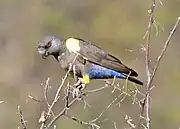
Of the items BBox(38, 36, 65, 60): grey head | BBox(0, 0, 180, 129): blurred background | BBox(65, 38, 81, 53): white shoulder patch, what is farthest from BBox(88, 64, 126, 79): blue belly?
BBox(0, 0, 180, 129): blurred background

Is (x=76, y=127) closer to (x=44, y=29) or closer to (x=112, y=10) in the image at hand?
(x=44, y=29)

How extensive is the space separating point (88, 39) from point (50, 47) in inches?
203

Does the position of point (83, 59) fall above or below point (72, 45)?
below

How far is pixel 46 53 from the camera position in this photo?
5.07m

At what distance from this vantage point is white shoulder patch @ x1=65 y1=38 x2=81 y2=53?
17.2 ft

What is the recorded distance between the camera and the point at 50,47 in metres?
5.09

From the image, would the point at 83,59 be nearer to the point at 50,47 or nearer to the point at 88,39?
the point at 50,47

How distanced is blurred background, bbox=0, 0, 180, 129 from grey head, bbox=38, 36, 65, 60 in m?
3.06

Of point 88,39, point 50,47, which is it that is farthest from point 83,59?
point 88,39

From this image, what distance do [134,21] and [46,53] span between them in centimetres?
583

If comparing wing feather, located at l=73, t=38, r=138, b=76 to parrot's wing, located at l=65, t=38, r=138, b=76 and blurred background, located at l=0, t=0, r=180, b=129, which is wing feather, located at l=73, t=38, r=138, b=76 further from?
blurred background, located at l=0, t=0, r=180, b=129

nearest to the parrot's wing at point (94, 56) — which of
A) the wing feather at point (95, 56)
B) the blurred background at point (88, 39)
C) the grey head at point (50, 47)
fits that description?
the wing feather at point (95, 56)

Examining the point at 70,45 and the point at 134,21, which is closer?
the point at 70,45

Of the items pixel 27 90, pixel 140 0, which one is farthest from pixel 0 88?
pixel 140 0
